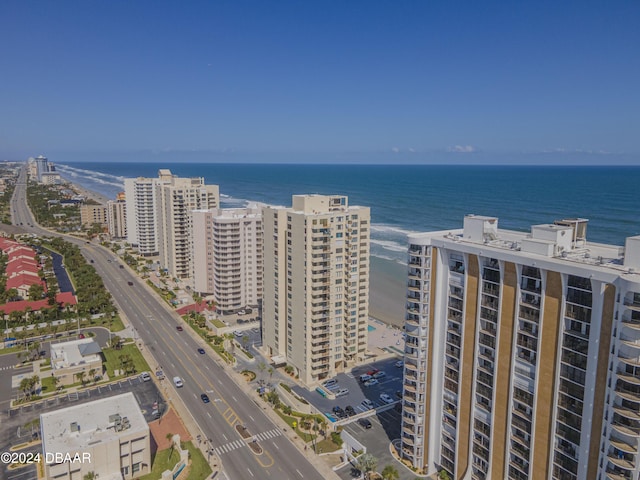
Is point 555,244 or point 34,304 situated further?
point 34,304

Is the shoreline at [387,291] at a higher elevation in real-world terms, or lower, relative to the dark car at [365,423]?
higher

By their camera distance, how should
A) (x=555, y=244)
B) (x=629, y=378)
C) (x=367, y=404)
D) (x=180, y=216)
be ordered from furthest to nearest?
(x=180, y=216) → (x=367, y=404) → (x=555, y=244) → (x=629, y=378)

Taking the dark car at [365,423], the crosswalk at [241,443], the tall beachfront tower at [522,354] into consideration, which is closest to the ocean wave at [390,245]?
the dark car at [365,423]

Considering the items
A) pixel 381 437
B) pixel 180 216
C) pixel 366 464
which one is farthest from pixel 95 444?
pixel 180 216

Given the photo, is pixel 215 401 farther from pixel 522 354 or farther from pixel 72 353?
pixel 522 354

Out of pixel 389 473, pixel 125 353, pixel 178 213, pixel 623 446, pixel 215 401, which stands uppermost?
pixel 178 213

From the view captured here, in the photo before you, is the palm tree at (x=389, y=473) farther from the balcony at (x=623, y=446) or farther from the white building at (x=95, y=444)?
the white building at (x=95, y=444)
